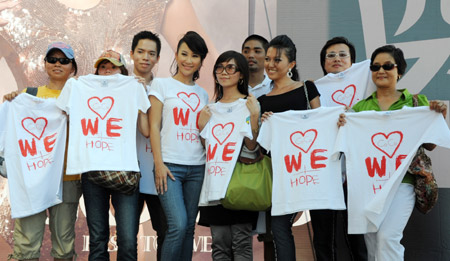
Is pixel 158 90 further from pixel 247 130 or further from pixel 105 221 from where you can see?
pixel 105 221

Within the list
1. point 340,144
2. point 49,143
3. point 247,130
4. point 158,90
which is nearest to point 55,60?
point 49,143

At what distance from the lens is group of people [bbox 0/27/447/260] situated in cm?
302

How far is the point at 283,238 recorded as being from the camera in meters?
3.04

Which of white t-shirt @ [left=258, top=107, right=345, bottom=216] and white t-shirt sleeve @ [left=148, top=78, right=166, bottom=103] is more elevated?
white t-shirt sleeve @ [left=148, top=78, right=166, bottom=103]

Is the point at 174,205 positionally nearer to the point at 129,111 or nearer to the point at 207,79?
the point at 129,111

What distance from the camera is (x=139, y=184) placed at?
327cm

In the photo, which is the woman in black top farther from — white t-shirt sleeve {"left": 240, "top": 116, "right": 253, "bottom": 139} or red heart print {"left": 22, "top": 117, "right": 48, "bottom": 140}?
red heart print {"left": 22, "top": 117, "right": 48, "bottom": 140}

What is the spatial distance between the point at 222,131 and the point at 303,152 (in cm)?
53

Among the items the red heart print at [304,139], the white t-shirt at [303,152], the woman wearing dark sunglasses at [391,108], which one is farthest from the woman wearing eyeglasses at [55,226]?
the woman wearing dark sunglasses at [391,108]

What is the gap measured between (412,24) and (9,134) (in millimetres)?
3267

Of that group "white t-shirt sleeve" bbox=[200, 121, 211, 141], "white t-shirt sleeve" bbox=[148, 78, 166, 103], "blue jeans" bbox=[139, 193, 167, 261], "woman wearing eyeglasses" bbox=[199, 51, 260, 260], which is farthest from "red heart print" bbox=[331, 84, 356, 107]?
"blue jeans" bbox=[139, 193, 167, 261]

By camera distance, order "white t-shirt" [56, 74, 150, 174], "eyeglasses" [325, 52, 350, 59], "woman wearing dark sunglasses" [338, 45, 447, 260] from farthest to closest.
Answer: "eyeglasses" [325, 52, 350, 59] < "white t-shirt" [56, 74, 150, 174] < "woman wearing dark sunglasses" [338, 45, 447, 260]

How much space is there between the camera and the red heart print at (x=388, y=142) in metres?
3.09

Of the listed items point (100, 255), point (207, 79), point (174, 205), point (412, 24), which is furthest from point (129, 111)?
point (412, 24)
